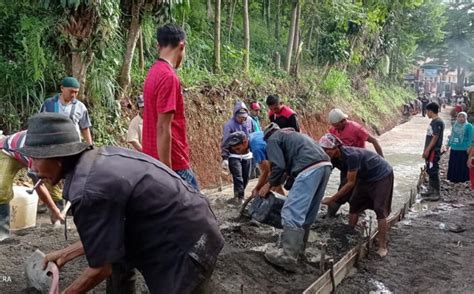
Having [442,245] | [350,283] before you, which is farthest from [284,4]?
[350,283]

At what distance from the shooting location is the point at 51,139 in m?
2.04

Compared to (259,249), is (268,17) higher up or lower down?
higher up

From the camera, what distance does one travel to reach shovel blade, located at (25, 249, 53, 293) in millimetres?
3402

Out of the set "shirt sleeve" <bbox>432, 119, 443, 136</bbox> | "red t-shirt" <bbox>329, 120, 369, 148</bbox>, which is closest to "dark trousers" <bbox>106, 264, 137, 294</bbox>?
"red t-shirt" <bbox>329, 120, 369, 148</bbox>

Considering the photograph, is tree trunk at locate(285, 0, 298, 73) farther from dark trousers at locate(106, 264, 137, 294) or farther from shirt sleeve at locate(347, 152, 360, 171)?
dark trousers at locate(106, 264, 137, 294)

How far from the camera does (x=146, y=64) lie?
10398mm

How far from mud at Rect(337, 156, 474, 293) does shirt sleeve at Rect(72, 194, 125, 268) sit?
3.16 m

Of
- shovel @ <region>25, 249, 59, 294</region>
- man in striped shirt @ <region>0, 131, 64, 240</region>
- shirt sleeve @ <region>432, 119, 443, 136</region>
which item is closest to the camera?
shovel @ <region>25, 249, 59, 294</region>

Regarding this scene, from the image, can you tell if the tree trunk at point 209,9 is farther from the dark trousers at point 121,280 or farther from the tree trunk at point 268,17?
the dark trousers at point 121,280

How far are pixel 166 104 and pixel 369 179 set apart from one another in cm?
316

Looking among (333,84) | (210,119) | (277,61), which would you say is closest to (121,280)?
(210,119)

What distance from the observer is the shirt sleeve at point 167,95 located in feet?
11.2

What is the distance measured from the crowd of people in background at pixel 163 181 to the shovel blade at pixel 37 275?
2.07 feet

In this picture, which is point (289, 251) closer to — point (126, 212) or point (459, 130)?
point (126, 212)
